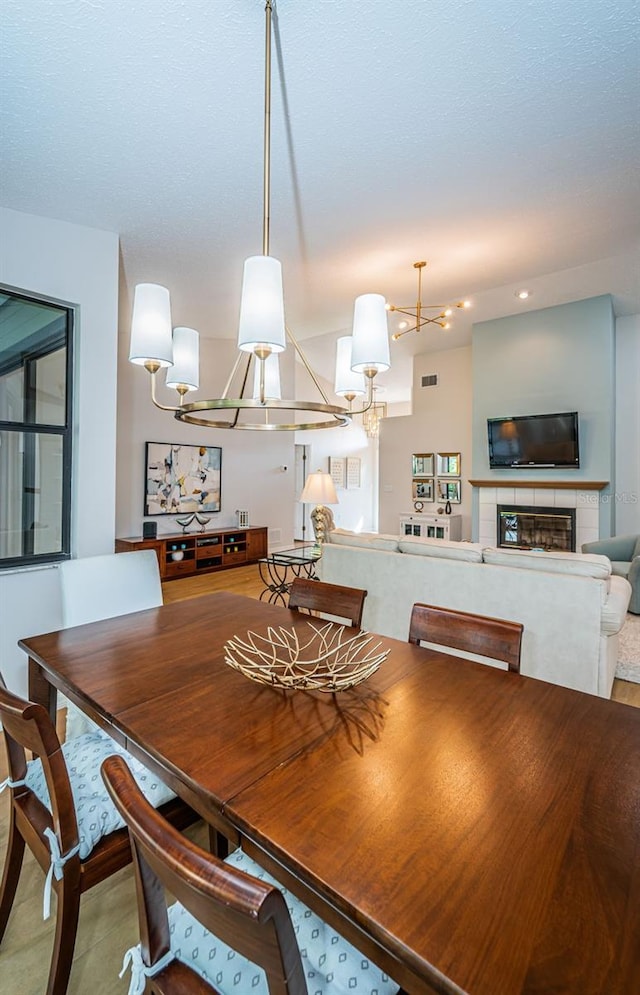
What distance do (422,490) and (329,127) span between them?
19.5ft

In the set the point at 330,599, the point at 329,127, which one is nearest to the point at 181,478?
the point at 330,599

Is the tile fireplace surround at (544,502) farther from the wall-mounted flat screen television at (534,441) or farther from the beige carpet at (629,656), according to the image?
the beige carpet at (629,656)

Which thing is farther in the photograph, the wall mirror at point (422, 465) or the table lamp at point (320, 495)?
the wall mirror at point (422, 465)

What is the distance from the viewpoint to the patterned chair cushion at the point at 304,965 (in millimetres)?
801

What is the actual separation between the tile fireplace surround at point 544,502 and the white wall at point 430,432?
99 cm

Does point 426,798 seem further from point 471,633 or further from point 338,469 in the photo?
point 338,469

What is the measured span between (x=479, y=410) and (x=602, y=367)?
4.81 feet

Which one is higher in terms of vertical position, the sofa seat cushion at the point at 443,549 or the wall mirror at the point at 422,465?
the wall mirror at the point at 422,465

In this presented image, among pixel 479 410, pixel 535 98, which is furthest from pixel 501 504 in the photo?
pixel 535 98

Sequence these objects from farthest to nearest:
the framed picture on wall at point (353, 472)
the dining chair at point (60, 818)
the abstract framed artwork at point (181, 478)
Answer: the framed picture on wall at point (353, 472), the abstract framed artwork at point (181, 478), the dining chair at point (60, 818)

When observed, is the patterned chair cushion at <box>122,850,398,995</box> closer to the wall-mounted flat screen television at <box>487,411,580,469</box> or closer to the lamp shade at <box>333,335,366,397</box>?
the lamp shade at <box>333,335,366,397</box>

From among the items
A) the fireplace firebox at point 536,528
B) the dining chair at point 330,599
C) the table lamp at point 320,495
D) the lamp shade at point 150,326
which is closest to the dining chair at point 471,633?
Answer: the dining chair at point 330,599

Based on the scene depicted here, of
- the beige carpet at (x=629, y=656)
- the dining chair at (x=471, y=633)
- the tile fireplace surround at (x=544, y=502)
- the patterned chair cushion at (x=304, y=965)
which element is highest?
the tile fireplace surround at (x=544, y=502)

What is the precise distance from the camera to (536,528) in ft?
19.0
